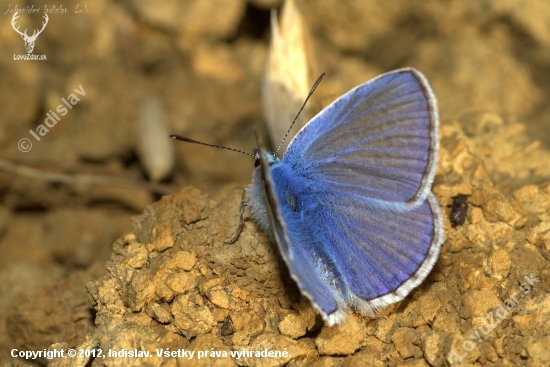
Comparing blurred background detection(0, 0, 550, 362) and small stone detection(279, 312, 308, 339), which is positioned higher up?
blurred background detection(0, 0, 550, 362)

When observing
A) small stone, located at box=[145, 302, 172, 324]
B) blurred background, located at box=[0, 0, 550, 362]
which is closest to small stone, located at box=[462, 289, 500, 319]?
Answer: small stone, located at box=[145, 302, 172, 324]

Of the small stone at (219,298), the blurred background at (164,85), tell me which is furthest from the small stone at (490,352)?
the blurred background at (164,85)

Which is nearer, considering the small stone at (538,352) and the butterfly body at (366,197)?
the small stone at (538,352)

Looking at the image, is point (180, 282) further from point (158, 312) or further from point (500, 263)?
point (500, 263)

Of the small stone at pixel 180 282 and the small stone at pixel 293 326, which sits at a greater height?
the small stone at pixel 180 282

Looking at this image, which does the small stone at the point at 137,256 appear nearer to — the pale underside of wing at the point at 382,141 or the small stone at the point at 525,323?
the pale underside of wing at the point at 382,141

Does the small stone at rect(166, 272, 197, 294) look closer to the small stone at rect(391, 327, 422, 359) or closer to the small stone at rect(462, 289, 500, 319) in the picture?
the small stone at rect(391, 327, 422, 359)
